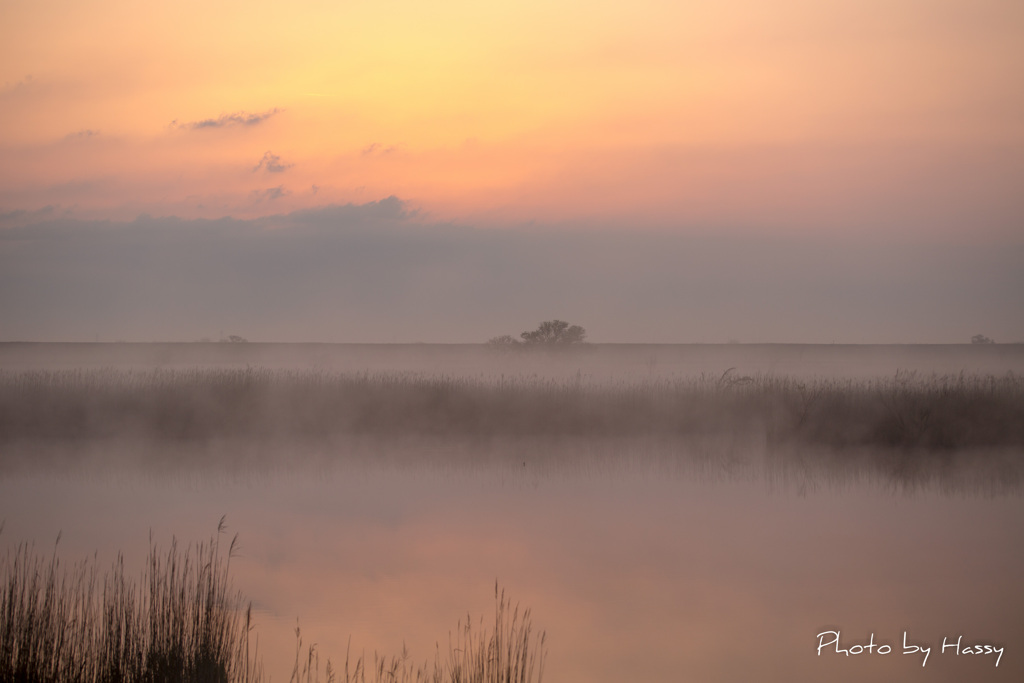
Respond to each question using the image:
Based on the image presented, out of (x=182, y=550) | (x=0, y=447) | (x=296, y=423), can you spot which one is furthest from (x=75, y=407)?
(x=182, y=550)

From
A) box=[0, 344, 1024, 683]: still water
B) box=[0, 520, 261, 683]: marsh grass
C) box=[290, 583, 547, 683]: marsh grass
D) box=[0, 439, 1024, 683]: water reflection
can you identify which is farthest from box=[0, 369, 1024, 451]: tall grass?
box=[0, 520, 261, 683]: marsh grass

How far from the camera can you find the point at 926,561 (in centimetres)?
651

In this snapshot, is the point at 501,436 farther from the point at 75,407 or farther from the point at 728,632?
the point at 728,632

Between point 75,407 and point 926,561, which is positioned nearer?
point 926,561

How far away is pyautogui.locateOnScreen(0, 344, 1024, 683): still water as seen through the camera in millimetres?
4820

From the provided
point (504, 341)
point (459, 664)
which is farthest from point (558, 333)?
point (459, 664)

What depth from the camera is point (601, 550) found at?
6.88 meters

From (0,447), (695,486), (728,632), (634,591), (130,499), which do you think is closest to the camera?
(728,632)

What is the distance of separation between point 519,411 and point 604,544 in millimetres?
7311

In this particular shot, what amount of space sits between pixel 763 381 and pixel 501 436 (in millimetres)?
5750

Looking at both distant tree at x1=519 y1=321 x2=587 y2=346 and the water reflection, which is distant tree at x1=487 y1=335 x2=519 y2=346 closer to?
distant tree at x1=519 y1=321 x2=587 y2=346

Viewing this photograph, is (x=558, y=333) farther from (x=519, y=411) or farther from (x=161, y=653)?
(x=161, y=653)

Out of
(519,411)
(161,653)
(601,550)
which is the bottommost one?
(601,550)

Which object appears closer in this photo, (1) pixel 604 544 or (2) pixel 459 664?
(2) pixel 459 664
